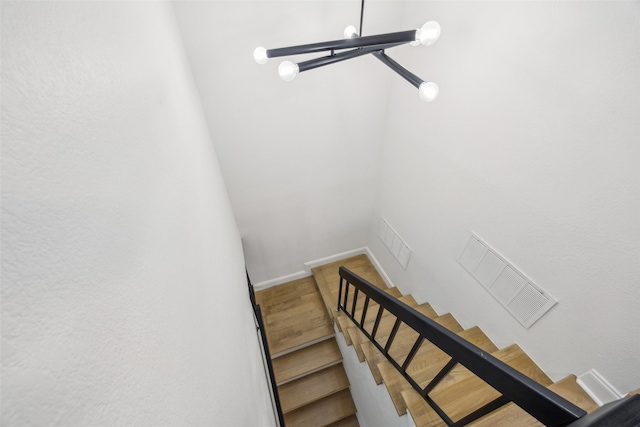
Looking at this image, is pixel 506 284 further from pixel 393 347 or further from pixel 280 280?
pixel 280 280

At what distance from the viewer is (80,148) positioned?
0.46 m

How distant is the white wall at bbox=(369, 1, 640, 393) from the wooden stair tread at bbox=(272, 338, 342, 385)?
1605 mm

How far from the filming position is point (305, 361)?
3.07m

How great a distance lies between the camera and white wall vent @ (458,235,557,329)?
1716 millimetres

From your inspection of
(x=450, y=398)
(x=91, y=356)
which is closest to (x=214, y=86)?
(x=91, y=356)

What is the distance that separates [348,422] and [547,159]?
324 centimetres

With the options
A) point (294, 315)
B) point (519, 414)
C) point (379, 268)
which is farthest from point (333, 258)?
point (519, 414)

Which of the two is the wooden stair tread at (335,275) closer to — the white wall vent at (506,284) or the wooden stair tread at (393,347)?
the wooden stair tread at (393,347)

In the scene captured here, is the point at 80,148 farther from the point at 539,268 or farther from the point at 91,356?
the point at 539,268

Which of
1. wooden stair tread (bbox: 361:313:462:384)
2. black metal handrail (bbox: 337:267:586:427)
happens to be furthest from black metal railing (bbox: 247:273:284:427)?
black metal handrail (bbox: 337:267:586:427)

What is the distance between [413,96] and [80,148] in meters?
2.47

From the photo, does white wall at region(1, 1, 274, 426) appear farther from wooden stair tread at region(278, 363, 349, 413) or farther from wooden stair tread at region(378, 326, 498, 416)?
wooden stair tread at region(278, 363, 349, 413)

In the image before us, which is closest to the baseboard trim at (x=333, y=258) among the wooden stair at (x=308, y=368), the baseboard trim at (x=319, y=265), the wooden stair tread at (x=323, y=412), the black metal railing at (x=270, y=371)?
the baseboard trim at (x=319, y=265)

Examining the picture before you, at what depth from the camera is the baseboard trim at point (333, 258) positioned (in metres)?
3.75
